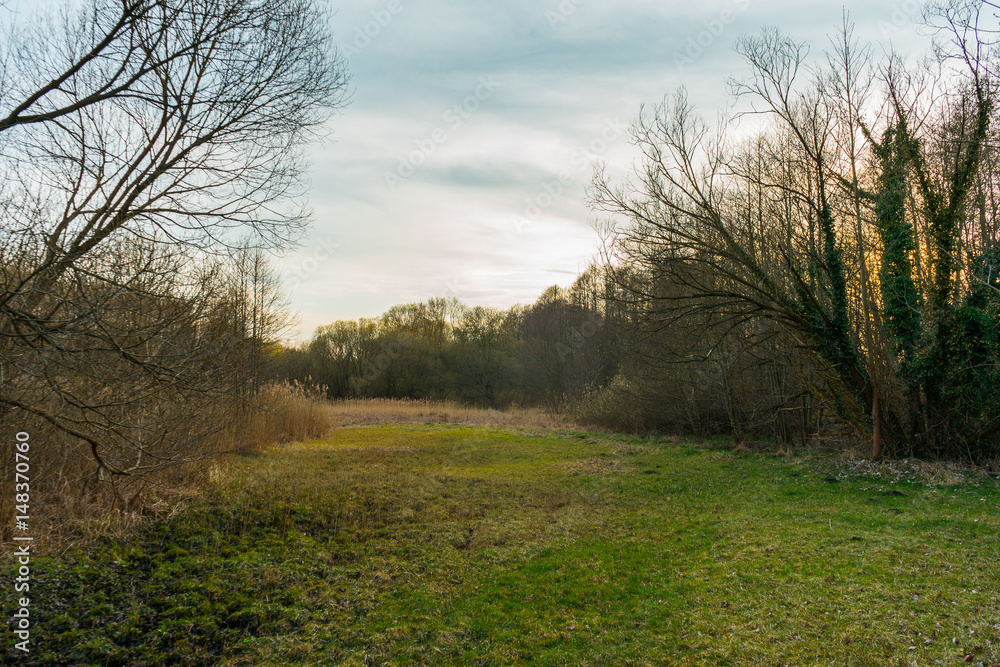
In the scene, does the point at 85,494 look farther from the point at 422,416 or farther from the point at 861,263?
the point at 422,416

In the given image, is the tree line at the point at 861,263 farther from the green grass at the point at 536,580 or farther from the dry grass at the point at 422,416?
the dry grass at the point at 422,416

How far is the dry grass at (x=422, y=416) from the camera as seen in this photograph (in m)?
25.3

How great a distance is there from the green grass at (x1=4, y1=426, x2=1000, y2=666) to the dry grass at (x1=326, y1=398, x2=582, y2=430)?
1550cm

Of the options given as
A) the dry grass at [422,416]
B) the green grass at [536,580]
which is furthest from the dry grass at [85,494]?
the dry grass at [422,416]

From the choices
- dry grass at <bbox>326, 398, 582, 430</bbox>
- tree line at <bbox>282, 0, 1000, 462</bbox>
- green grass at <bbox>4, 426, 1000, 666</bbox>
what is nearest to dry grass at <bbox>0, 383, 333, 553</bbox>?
green grass at <bbox>4, 426, 1000, 666</bbox>

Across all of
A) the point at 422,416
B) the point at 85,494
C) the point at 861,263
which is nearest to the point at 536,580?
the point at 85,494

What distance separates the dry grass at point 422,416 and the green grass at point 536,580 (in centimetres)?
1550

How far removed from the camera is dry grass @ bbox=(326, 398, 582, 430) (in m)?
25.3

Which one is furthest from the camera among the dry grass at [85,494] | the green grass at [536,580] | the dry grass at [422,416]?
the dry grass at [422,416]

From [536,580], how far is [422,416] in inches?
894

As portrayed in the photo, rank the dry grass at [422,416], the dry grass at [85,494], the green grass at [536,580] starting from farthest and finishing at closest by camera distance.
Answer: the dry grass at [422,416]
the dry grass at [85,494]
the green grass at [536,580]

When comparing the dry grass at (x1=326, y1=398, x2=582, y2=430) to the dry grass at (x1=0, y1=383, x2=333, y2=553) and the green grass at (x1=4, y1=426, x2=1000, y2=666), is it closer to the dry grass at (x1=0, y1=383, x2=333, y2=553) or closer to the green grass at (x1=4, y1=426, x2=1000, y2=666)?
the green grass at (x1=4, y1=426, x2=1000, y2=666)

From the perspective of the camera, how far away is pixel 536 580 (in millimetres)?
5758

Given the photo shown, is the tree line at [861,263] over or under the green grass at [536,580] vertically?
over
